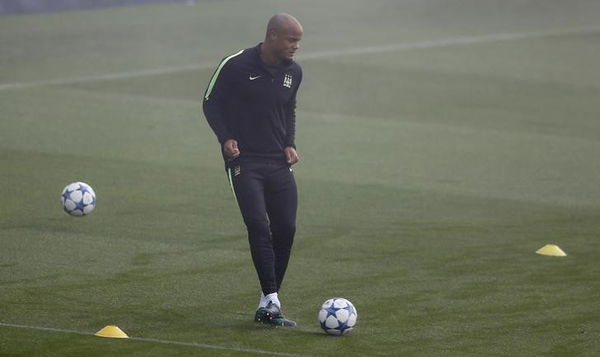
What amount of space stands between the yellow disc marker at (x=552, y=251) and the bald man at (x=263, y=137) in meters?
4.28

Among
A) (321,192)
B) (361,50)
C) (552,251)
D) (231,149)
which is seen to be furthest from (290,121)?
(361,50)

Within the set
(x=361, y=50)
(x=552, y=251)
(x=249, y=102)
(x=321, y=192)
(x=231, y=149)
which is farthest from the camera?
(x=361, y=50)

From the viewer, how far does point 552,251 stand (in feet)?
50.0

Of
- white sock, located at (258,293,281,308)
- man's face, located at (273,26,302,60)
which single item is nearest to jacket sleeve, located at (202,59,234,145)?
man's face, located at (273,26,302,60)

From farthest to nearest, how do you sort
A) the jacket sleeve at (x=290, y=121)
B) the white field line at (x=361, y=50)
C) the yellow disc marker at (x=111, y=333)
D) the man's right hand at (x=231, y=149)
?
the white field line at (x=361, y=50), the jacket sleeve at (x=290, y=121), the man's right hand at (x=231, y=149), the yellow disc marker at (x=111, y=333)

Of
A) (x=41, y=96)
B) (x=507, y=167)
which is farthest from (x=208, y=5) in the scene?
(x=507, y=167)

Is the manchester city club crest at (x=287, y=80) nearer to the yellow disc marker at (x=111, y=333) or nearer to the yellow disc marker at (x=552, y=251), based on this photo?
the yellow disc marker at (x=111, y=333)

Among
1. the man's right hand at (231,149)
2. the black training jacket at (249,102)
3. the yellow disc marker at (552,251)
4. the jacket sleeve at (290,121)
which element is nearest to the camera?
the man's right hand at (231,149)

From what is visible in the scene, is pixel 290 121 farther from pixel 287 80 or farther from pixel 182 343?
pixel 182 343

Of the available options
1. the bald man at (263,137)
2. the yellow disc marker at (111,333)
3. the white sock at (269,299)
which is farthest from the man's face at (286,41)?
the yellow disc marker at (111,333)

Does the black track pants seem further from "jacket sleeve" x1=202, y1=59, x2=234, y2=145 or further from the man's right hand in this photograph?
"jacket sleeve" x1=202, y1=59, x2=234, y2=145

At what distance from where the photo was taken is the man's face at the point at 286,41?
37.9ft

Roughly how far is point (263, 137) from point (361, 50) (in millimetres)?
21015

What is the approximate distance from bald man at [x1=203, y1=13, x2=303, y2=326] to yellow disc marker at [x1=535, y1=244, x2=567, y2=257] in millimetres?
4285
